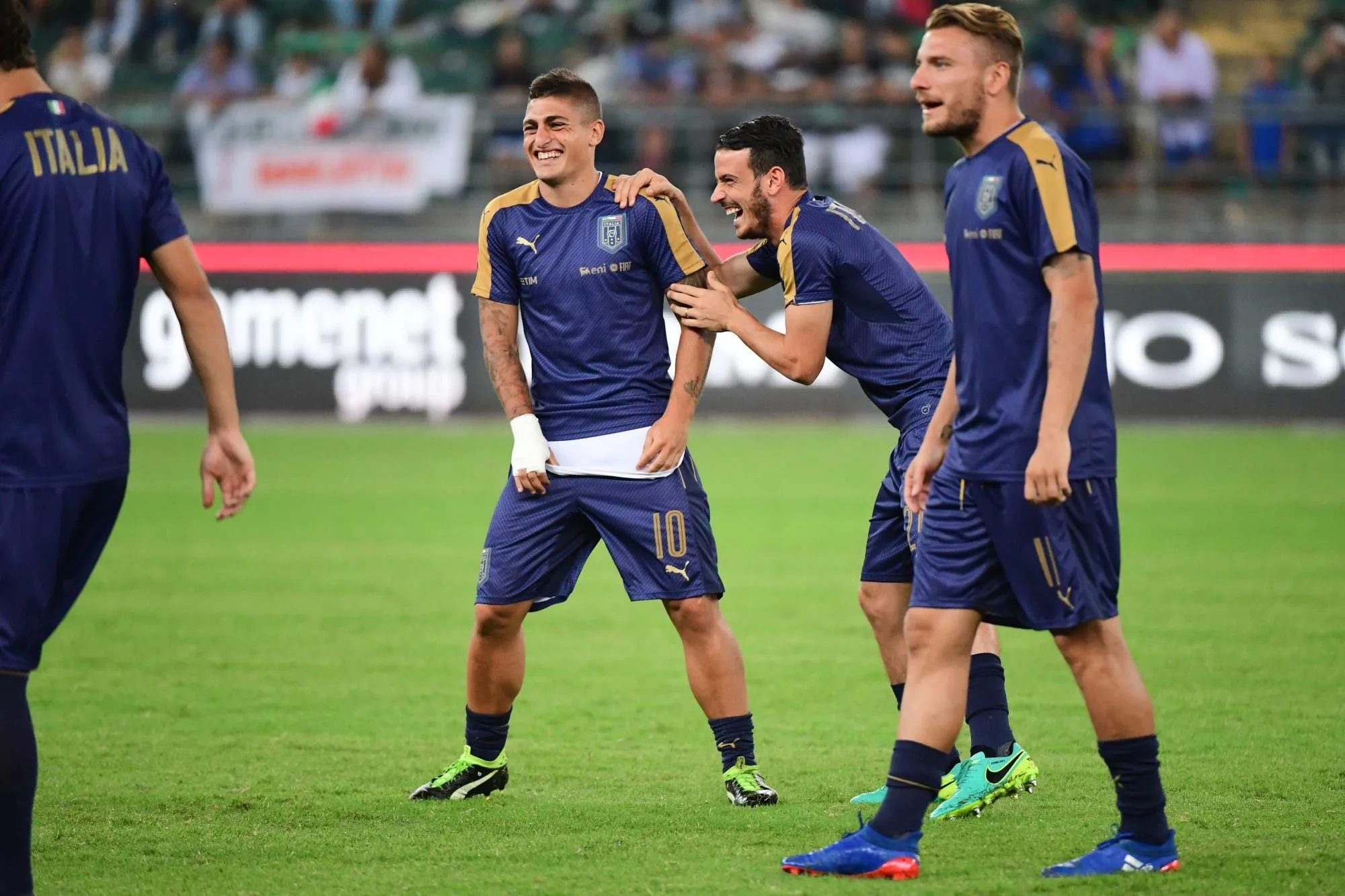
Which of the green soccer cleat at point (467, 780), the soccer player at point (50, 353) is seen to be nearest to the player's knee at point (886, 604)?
the green soccer cleat at point (467, 780)

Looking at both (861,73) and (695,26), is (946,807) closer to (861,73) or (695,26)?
(861,73)

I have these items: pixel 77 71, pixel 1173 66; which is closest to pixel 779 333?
pixel 1173 66

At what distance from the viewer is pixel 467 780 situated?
564cm

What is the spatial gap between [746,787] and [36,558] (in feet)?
7.75

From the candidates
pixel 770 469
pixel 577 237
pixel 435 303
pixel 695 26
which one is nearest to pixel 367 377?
pixel 435 303

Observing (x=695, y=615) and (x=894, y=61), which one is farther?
(x=894, y=61)

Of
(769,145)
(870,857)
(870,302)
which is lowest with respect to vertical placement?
(870,857)

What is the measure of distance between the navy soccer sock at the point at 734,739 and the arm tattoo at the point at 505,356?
1209 mm

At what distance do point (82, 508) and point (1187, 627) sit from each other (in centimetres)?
590

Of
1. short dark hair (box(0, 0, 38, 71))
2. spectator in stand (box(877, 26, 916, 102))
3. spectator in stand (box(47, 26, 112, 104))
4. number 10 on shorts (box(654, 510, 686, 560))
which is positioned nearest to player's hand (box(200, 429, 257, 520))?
short dark hair (box(0, 0, 38, 71))

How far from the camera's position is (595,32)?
66.4ft

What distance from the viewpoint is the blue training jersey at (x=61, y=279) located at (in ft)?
13.4

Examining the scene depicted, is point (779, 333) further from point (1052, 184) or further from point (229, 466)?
point (229, 466)

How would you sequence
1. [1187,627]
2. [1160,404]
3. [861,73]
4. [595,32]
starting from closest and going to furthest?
[1187,627]
[1160,404]
[861,73]
[595,32]
